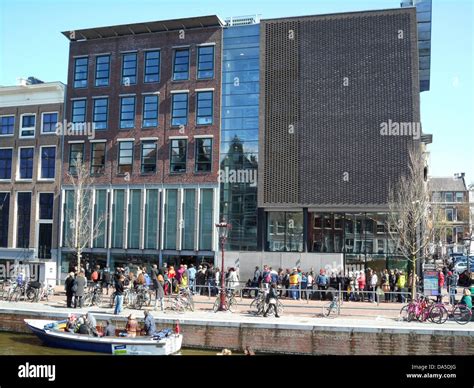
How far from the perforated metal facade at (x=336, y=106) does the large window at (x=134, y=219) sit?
8.72 meters

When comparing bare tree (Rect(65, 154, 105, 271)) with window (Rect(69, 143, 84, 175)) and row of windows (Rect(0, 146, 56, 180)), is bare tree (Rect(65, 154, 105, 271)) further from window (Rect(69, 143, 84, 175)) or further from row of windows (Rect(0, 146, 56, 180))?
row of windows (Rect(0, 146, 56, 180))

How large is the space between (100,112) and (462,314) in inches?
1070

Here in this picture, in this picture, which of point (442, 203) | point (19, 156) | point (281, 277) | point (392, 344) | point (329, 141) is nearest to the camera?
point (392, 344)

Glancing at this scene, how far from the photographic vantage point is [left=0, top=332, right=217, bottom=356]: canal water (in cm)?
1819

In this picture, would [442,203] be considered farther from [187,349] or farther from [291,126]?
[187,349]

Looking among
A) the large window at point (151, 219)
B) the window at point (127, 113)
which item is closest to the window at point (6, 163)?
the window at point (127, 113)

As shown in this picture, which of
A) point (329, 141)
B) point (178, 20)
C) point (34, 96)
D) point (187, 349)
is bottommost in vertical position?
point (187, 349)

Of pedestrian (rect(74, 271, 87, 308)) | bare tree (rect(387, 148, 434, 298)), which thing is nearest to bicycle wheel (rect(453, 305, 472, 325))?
bare tree (rect(387, 148, 434, 298))

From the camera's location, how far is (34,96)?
38.1 metres

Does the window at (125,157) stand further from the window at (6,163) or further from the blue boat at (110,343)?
the blue boat at (110,343)

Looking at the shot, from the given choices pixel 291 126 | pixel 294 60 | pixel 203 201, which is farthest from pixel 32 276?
pixel 294 60

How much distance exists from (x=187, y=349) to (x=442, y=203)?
1481 inches

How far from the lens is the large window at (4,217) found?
122 feet

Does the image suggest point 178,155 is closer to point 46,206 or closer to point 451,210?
point 46,206
